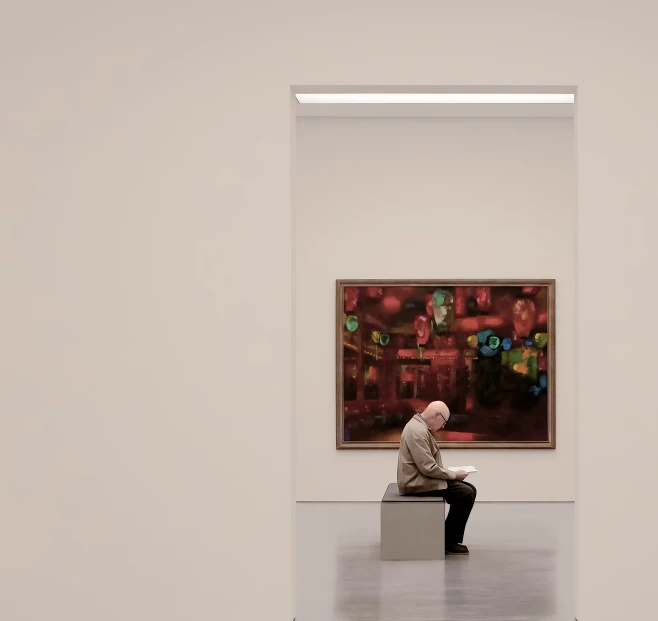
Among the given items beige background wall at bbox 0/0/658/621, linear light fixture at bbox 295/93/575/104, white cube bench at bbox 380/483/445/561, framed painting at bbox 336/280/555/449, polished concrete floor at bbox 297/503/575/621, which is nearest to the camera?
beige background wall at bbox 0/0/658/621

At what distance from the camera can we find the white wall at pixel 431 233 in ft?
53.5

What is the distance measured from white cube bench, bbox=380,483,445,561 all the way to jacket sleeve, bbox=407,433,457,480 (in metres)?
0.45

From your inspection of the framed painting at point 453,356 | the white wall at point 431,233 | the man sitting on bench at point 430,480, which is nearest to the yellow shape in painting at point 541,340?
the framed painting at point 453,356

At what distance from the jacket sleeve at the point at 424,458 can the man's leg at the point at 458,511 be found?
0.23 m

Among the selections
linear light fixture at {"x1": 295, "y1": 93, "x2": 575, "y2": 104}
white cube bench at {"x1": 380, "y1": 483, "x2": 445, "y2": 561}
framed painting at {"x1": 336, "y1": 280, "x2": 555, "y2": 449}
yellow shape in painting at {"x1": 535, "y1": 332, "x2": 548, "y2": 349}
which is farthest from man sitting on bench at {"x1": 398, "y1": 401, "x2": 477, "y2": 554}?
linear light fixture at {"x1": 295, "y1": 93, "x2": 575, "y2": 104}

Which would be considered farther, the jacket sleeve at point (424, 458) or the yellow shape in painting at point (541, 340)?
the yellow shape in painting at point (541, 340)

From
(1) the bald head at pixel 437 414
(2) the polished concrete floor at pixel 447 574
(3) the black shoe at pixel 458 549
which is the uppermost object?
(1) the bald head at pixel 437 414

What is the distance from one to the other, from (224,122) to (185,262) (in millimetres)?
1323

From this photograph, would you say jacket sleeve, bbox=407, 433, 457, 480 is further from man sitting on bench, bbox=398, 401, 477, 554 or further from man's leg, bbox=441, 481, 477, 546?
man's leg, bbox=441, 481, 477, 546

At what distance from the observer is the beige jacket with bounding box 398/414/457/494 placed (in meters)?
12.7

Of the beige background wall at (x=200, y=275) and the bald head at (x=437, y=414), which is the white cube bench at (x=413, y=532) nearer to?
the bald head at (x=437, y=414)

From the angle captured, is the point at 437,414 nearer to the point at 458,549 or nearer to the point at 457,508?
the point at 457,508

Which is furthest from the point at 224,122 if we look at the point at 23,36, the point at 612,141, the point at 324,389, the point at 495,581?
the point at 324,389

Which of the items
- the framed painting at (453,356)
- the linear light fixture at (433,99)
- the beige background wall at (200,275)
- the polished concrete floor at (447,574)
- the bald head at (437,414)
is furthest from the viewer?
the framed painting at (453,356)
